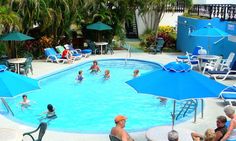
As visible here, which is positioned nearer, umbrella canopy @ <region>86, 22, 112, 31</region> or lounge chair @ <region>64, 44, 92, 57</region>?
lounge chair @ <region>64, 44, 92, 57</region>

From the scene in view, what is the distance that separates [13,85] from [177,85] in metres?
3.48

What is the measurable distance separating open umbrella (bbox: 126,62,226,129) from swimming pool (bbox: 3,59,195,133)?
2.51 metres

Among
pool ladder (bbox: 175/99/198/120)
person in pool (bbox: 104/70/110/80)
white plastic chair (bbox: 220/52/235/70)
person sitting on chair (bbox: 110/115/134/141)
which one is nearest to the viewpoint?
person sitting on chair (bbox: 110/115/134/141)

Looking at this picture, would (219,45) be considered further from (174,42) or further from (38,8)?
(38,8)

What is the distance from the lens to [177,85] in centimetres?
709

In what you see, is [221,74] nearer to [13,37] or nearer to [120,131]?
[120,131]

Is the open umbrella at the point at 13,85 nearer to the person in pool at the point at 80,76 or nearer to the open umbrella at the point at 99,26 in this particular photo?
the person in pool at the point at 80,76

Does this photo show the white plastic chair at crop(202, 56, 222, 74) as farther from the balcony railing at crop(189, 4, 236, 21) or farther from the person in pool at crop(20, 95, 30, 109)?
the person in pool at crop(20, 95, 30, 109)

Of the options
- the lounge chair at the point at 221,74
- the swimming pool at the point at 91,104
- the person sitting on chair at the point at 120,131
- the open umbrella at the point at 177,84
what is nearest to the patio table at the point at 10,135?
the person sitting on chair at the point at 120,131

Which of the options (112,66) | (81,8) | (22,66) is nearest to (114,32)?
(81,8)

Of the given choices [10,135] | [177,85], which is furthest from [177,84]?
[10,135]

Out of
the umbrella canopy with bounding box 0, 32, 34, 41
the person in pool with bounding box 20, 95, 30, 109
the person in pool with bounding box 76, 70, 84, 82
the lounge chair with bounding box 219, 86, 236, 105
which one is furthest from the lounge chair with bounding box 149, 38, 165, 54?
the person in pool with bounding box 20, 95, 30, 109

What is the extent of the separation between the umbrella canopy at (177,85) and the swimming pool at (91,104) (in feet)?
8.26

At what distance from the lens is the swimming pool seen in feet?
37.3
